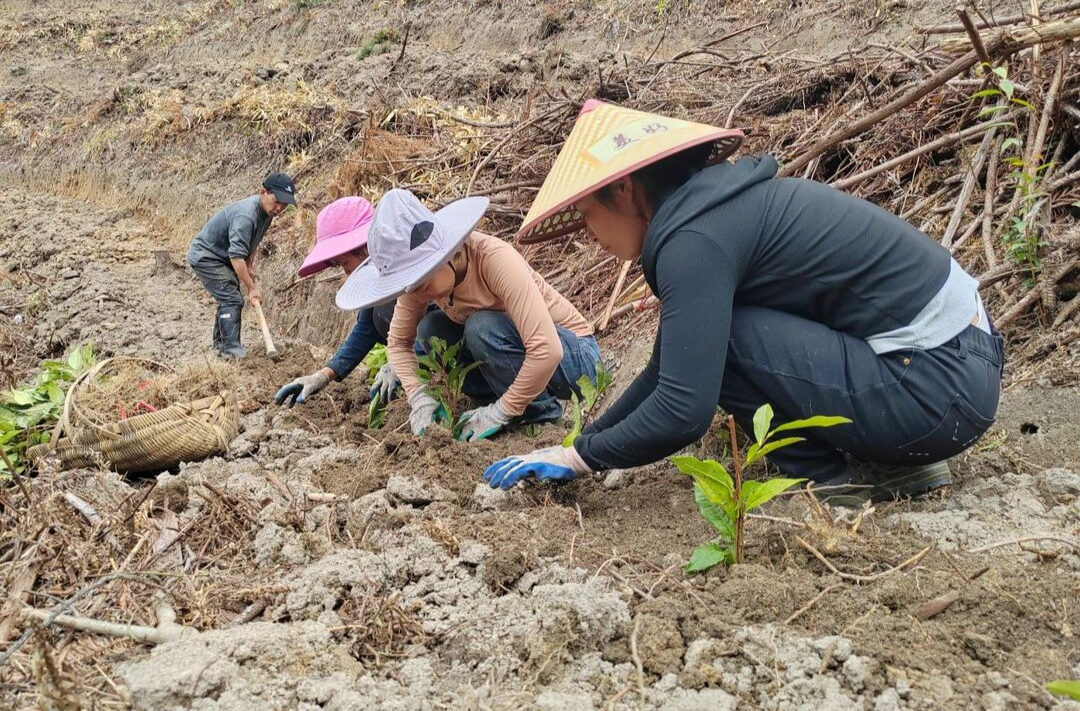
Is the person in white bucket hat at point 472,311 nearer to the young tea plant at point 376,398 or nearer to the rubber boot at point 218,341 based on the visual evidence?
the young tea plant at point 376,398

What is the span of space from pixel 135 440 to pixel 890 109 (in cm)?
325

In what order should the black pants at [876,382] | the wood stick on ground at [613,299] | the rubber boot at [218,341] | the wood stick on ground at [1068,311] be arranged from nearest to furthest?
the black pants at [876,382] < the wood stick on ground at [1068,311] < the wood stick on ground at [613,299] < the rubber boot at [218,341]

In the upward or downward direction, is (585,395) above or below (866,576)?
below

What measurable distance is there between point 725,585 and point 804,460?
2.03 ft

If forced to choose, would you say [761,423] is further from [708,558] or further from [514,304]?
[514,304]

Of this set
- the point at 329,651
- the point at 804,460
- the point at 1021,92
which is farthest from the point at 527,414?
the point at 1021,92

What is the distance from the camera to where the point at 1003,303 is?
9.66ft

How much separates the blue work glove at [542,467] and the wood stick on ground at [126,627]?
2.70ft

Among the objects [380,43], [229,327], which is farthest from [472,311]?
[380,43]

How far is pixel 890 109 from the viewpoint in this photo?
11.6 feet

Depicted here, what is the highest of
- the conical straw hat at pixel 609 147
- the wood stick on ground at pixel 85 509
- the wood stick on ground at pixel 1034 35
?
the conical straw hat at pixel 609 147

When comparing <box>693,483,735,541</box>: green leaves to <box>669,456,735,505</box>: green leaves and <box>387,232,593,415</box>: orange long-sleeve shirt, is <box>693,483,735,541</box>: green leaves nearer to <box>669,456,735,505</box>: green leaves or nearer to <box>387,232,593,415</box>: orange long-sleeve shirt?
<box>669,456,735,505</box>: green leaves

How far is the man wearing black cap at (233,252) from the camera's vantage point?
5.48 metres

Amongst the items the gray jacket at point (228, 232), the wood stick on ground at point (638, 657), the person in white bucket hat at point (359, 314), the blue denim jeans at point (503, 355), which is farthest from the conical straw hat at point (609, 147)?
the gray jacket at point (228, 232)
